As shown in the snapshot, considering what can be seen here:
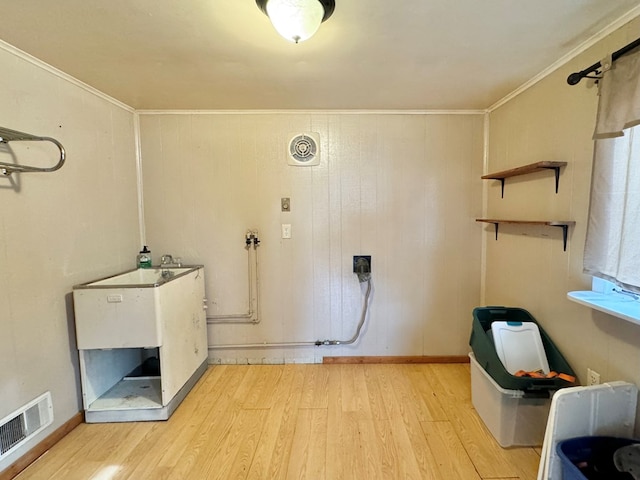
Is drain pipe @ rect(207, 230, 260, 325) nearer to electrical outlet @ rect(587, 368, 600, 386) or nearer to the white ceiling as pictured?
the white ceiling

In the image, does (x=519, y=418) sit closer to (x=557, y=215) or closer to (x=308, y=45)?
(x=557, y=215)

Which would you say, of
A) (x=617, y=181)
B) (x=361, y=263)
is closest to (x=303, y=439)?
(x=361, y=263)

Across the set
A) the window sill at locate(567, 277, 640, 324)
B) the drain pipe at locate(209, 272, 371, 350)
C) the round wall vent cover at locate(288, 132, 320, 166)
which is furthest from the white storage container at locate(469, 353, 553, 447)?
the round wall vent cover at locate(288, 132, 320, 166)

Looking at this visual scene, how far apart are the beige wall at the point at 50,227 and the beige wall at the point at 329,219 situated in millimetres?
458

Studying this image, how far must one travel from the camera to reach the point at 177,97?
2.20 meters

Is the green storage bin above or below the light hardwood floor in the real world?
above

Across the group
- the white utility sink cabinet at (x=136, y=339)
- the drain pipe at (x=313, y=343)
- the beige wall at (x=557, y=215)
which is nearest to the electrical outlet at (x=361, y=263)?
the drain pipe at (x=313, y=343)

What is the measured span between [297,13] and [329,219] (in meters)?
1.59

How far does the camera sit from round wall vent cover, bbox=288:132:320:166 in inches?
98.8

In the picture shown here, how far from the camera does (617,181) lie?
1319mm

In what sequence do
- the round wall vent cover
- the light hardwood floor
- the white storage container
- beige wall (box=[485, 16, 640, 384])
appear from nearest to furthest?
beige wall (box=[485, 16, 640, 384]) < the light hardwood floor < the white storage container < the round wall vent cover

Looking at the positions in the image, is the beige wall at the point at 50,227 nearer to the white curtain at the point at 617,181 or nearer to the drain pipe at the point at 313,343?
the drain pipe at the point at 313,343

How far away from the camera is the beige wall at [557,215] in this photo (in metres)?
1.44

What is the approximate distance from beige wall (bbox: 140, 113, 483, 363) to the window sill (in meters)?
1.11
